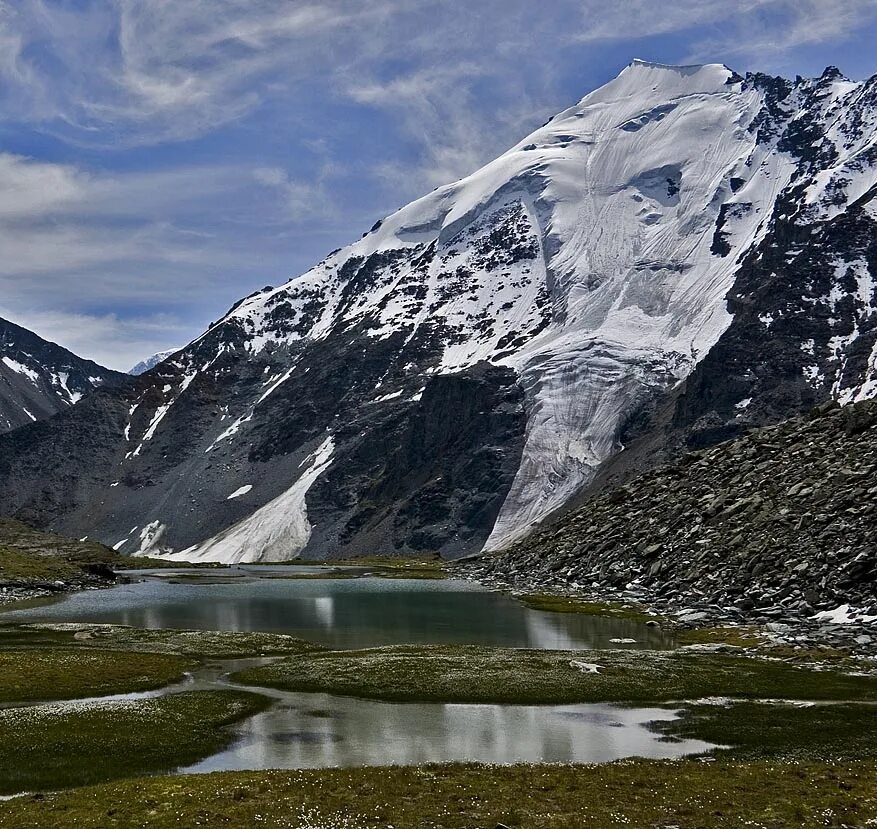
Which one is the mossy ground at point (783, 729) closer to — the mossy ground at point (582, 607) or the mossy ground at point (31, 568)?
the mossy ground at point (582, 607)

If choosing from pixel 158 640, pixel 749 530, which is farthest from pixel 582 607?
pixel 158 640

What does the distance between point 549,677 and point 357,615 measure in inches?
2023

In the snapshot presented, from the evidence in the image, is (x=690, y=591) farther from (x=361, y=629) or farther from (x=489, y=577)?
(x=489, y=577)

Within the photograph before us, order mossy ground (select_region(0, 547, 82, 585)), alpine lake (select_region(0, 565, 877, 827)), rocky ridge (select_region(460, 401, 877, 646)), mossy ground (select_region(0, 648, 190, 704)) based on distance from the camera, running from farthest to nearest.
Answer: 1. mossy ground (select_region(0, 547, 82, 585))
2. rocky ridge (select_region(460, 401, 877, 646))
3. mossy ground (select_region(0, 648, 190, 704))
4. alpine lake (select_region(0, 565, 877, 827))

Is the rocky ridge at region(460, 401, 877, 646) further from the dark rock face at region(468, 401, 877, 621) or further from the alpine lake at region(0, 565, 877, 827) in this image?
the alpine lake at region(0, 565, 877, 827)

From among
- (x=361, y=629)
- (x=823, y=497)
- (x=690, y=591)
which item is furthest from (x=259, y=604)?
(x=823, y=497)

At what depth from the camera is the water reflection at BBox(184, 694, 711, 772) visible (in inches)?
1571

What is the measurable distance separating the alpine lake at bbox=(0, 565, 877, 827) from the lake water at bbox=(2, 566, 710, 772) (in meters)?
0.22

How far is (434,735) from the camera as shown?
44.9 meters

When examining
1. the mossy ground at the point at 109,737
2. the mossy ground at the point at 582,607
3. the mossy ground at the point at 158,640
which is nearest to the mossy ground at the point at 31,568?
the mossy ground at the point at 158,640

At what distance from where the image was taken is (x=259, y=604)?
12381 centimetres

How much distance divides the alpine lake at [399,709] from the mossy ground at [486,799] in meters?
0.21

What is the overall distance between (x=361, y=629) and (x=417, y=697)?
131ft

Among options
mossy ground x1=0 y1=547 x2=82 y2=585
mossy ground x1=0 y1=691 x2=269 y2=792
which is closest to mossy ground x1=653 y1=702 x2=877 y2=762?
mossy ground x1=0 y1=691 x2=269 y2=792
